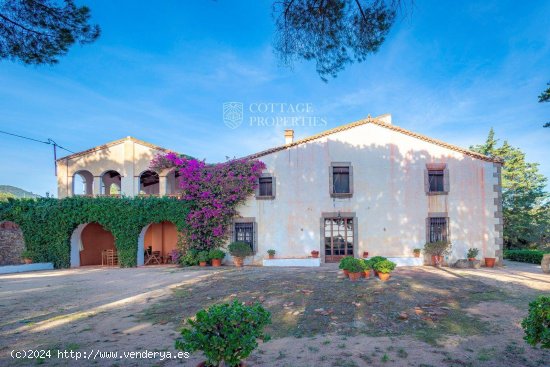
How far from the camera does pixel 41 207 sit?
14.8 meters

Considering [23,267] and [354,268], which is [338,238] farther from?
[23,267]

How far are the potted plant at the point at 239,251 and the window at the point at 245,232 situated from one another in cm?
45

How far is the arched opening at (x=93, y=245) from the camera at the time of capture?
16219 millimetres

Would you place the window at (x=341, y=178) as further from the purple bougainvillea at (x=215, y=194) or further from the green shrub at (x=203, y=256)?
the green shrub at (x=203, y=256)

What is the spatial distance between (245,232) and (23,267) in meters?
10.7

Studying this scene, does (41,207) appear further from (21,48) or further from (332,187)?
(332,187)

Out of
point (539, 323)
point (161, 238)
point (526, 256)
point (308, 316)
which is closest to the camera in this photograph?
point (539, 323)

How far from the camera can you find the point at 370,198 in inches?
578

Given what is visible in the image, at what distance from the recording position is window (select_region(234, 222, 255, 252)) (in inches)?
584

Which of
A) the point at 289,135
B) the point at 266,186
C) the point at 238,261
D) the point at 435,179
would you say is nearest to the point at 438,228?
the point at 435,179

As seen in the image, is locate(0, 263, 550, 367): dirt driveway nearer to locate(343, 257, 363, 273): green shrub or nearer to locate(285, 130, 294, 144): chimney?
locate(343, 257, 363, 273): green shrub

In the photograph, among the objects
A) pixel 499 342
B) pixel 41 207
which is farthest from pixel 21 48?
pixel 41 207

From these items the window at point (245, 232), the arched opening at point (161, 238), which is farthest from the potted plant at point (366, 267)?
the arched opening at point (161, 238)

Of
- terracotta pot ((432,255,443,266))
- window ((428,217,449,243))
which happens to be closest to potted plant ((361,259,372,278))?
terracotta pot ((432,255,443,266))
